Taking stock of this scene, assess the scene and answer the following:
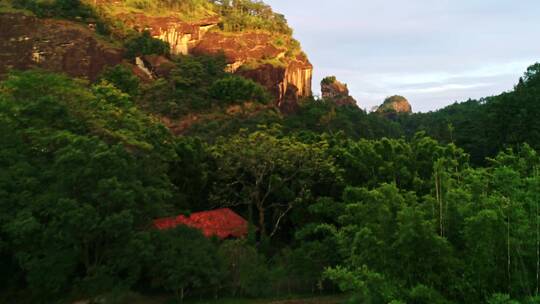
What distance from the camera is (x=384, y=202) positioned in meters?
8.55

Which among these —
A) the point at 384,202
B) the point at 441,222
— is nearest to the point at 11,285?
the point at 384,202

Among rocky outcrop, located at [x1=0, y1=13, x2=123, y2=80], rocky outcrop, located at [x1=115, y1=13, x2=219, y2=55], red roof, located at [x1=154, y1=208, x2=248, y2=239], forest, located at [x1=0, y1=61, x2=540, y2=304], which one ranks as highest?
rocky outcrop, located at [x1=115, y1=13, x2=219, y2=55]

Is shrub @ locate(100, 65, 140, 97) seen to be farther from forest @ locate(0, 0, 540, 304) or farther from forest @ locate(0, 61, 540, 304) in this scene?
forest @ locate(0, 61, 540, 304)

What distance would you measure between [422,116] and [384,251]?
84.9 metres

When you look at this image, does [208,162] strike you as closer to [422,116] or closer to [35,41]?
[35,41]

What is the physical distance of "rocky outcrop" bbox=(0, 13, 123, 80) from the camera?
129 feet

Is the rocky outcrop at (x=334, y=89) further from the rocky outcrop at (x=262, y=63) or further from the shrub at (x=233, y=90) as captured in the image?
the shrub at (x=233, y=90)

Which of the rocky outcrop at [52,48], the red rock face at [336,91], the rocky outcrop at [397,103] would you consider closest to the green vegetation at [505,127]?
the rocky outcrop at [52,48]

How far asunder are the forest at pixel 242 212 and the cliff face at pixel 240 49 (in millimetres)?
23488

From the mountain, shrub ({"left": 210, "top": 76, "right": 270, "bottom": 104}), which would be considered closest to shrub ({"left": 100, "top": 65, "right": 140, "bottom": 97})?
the mountain

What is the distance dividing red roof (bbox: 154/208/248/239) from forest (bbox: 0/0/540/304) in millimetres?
634

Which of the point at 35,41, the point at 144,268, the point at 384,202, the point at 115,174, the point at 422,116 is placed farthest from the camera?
the point at 422,116

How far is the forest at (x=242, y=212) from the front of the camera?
6.95m

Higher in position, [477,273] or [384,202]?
[384,202]
